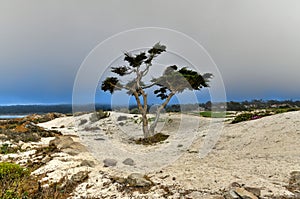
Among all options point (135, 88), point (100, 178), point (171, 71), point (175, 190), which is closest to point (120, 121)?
point (135, 88)

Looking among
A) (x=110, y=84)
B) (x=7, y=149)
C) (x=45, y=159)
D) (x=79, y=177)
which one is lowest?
(x=79, y=177)

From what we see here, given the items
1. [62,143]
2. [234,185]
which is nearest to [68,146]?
[62,143]

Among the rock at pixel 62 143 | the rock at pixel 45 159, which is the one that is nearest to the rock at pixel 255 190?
the rock at pixel 45 159

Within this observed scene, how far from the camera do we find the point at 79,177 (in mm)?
7445

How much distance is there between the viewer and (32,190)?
6945mm

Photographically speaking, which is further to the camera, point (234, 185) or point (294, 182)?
point (294, 182)

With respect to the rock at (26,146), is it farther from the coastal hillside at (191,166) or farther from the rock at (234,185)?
the rock at (234,185)

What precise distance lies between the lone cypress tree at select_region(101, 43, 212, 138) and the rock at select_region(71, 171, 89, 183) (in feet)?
20.2

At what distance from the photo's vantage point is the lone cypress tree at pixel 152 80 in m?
13.1

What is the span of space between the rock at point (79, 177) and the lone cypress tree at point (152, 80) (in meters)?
6.16

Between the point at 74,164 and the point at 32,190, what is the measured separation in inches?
78.1

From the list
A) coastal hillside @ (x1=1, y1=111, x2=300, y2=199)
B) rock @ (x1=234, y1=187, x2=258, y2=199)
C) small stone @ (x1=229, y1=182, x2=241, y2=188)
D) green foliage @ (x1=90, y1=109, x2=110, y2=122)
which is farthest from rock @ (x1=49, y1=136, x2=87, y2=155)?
green foliage @ (x1=90, y1=109, x2=110, y2=122)

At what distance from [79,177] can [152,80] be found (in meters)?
7.64

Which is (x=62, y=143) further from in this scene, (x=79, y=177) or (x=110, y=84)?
(x=79, y=177)
